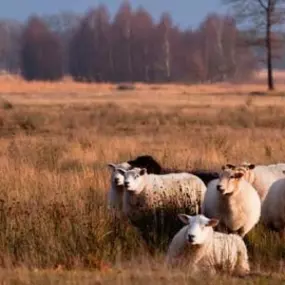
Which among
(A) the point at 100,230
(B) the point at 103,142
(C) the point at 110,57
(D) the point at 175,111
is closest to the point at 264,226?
(A) the point at 100,230

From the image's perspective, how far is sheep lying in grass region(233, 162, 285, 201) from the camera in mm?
13031

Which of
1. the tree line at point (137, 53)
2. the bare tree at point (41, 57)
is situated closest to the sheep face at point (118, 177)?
the tree line at point (137, 53)

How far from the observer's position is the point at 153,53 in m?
118

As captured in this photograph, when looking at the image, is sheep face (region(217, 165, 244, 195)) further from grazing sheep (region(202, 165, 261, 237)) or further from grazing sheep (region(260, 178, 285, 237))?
grazing sheep (region(260, 178, 285, 237))

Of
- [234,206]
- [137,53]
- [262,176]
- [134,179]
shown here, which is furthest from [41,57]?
[234,206]

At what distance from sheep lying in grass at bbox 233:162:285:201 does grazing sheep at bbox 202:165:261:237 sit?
1.16m

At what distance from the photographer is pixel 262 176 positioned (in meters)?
13.5

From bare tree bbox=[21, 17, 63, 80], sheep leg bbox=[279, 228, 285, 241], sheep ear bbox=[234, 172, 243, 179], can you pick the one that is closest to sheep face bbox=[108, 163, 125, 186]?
sheep ear bbox=[234, 172, 243, 179]

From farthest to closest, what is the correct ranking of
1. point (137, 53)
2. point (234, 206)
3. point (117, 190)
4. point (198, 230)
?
1. point (137, 53)
2. point (117, 190)
3. point (234, 206)
4. point (198, 230)

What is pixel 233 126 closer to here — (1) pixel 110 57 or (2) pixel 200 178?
(2) pixel 200 178

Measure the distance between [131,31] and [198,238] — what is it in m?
114

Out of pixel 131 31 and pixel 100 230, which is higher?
pixel 131 31

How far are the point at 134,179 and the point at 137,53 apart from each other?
105 metres

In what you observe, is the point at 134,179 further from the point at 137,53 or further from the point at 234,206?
the point at 137,53
